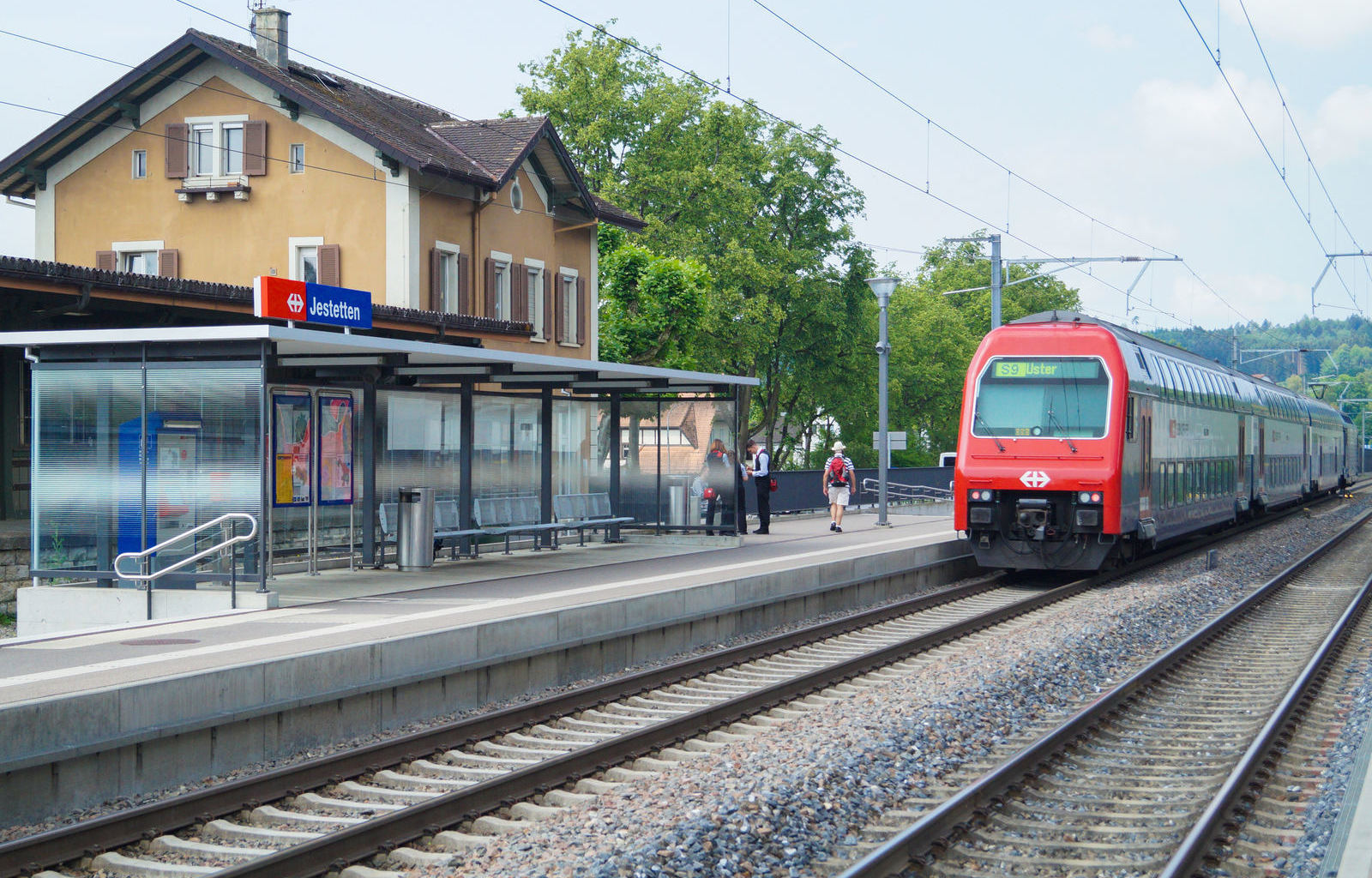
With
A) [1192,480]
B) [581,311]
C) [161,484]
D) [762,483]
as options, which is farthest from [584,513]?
[581,311]

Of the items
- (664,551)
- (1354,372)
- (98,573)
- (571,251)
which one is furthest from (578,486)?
(1354,372)

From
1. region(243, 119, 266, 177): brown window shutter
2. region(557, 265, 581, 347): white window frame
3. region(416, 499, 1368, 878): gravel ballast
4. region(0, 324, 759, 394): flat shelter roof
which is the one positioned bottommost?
region(416, 499, 1368, 878): gravel ballast

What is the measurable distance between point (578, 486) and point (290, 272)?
37.3ft

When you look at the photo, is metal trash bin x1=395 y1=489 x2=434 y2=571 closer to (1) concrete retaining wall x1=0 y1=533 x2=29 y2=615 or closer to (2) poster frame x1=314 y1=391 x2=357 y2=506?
(2) poster frame x1=314 y1=391 x2=357 y2=506

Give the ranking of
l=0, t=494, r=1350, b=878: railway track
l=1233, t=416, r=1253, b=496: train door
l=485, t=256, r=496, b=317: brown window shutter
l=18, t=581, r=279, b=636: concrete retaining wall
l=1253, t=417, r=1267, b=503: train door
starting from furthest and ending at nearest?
1. l=485, t=256, r=496, b=317: brown window shutter
2. l=1253, t=417, r=1267, b=503: train door
3. l=1233, t=416, r=1253, b=496: train door
4. l=18, t=581, r=279, b=636: concrete retaining wall
5. l=0, t=494, r=1350, b=878: railway track

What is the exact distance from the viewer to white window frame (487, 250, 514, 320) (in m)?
31.5

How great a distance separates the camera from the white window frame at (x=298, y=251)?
1150 inches

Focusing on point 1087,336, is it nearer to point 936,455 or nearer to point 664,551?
point 664,551

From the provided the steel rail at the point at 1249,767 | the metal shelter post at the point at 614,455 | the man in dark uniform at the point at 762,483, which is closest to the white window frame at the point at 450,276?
the man in dark uniform at the point at 762,483

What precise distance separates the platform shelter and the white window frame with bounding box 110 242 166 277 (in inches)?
501

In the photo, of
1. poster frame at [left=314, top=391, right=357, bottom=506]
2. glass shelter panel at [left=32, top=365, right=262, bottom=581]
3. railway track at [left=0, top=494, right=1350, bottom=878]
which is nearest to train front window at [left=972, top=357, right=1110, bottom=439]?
railway track at [left=0, top=494, right=1350, bottom=878]

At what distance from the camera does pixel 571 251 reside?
3503 centimetres

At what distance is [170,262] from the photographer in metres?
29.5

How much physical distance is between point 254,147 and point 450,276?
4719mm
